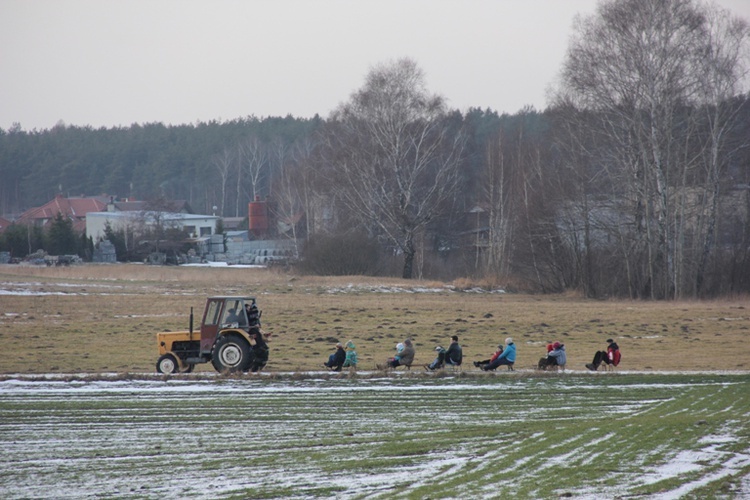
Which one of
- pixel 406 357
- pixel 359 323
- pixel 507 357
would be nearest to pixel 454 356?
pixel 406 357

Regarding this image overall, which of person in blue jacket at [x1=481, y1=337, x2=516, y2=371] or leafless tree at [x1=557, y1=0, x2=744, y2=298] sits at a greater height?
leafless tree at [x1=557, y1=0, x2=744, y2=298]

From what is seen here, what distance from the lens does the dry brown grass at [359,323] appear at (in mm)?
28938

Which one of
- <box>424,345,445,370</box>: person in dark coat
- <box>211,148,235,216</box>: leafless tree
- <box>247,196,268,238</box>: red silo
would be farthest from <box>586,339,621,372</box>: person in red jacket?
<box>211,148,235,216</box>: leafless tree

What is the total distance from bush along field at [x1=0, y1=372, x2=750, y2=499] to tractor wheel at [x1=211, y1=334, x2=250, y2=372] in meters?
1.46

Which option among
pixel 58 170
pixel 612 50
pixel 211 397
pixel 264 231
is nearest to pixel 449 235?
pixel 264 231

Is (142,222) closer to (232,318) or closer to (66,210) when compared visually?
(66,210)

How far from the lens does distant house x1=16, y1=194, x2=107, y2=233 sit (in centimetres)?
13168

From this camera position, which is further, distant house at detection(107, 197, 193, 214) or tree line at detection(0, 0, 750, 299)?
distant house at detection(107, 197, 193, 214)

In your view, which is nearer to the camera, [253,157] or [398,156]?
[398,156]

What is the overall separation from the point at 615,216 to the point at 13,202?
150 metres

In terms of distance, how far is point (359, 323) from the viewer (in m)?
39.0

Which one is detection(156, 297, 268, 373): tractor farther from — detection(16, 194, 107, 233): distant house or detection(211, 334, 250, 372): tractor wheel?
detection(16, 194, 107, 233): distant house

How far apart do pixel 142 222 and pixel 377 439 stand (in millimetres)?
94969

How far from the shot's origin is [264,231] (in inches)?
4628
